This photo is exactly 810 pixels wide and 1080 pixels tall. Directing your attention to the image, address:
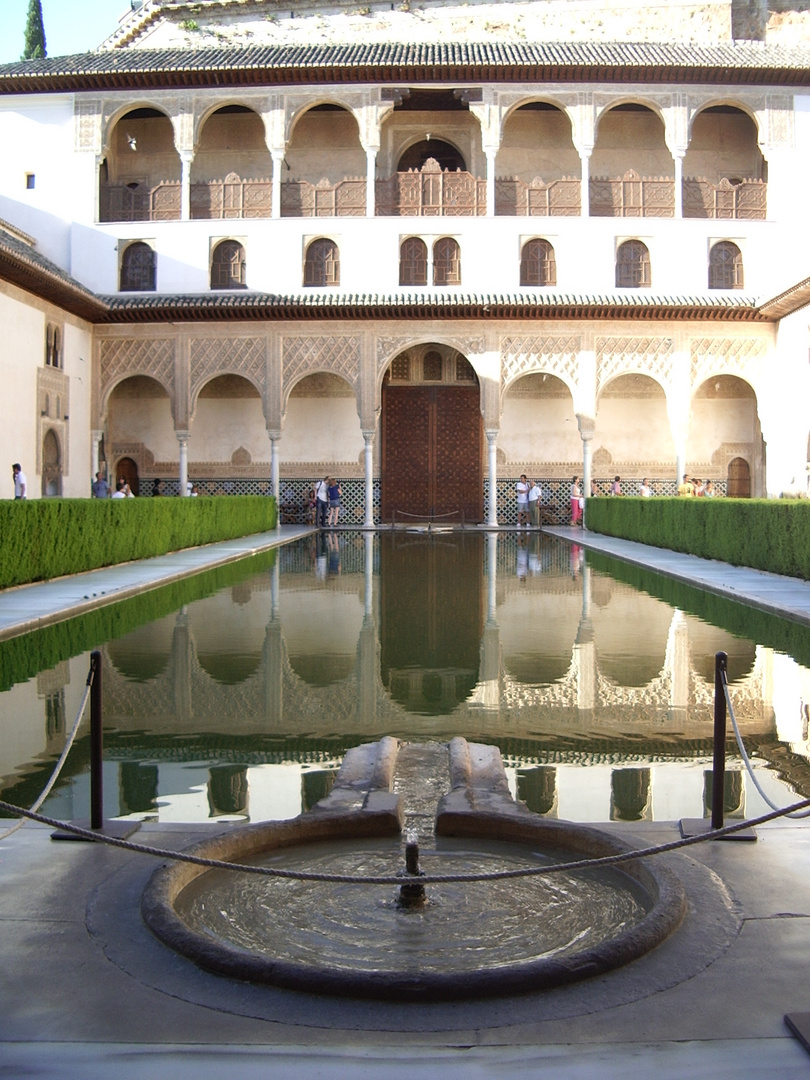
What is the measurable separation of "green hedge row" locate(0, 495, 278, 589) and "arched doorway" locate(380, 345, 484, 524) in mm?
7894

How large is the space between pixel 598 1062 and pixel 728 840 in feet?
5.07

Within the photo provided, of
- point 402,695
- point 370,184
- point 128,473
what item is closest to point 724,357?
point 370,184

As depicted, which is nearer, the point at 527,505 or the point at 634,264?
the point at 634,264

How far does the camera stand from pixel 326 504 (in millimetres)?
28172

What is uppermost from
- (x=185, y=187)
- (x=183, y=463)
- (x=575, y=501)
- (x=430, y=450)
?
(x=185, y=187)

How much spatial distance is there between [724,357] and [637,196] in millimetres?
4294

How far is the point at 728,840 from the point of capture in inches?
142

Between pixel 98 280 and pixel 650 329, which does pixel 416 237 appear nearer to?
pixel 650 329

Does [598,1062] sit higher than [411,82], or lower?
lower

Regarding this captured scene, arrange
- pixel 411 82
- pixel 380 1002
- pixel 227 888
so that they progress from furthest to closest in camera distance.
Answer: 1. pixel 411 82
2. pixel 227 888
3. pixel 380 1002

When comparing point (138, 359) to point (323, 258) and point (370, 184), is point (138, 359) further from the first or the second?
point (370, 184)

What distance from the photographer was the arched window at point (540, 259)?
87.1ft

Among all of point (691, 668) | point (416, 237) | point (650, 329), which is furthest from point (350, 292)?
point (691, 668)

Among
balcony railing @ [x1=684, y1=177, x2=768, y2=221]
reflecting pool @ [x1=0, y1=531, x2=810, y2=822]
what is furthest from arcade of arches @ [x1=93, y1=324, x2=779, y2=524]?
reflecting pool @ [x1=0, y1=531, x2=810, y2=822]
